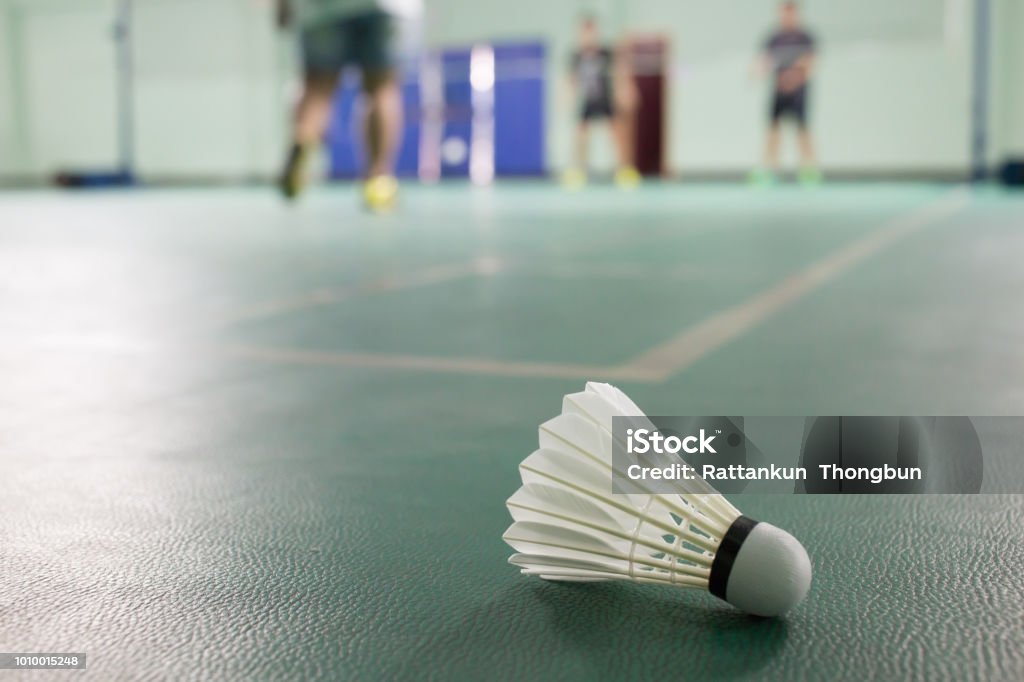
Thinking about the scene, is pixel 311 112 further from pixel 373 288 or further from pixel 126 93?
pixel 126 93

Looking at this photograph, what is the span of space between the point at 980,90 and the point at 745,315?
1106 centimetres

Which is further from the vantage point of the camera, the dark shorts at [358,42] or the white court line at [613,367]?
the dark shorts at [358,42]

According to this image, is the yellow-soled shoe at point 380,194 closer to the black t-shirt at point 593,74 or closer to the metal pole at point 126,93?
the black t-shirt at point 593,74

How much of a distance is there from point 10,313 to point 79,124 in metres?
16.4

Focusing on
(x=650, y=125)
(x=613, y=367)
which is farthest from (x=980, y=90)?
(x=613, y=367)

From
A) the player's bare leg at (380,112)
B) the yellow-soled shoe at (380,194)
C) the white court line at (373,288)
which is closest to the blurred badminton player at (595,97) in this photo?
the yellow-soled shoe at (380,194)

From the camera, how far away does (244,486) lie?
3.62ft

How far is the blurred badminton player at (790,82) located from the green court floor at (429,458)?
920 cm

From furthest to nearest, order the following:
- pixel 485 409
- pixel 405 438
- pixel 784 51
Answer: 1. pixel 784 51
2. pixel 485 409
3. pixel 405 438

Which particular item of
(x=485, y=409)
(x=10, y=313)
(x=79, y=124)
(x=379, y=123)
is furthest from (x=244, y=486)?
(x=79, y=124)

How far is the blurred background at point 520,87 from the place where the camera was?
13.2m

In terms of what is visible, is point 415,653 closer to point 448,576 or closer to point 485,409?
point 448,576

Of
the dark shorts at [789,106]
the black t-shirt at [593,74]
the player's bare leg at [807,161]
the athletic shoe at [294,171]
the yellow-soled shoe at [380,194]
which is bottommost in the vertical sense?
the yellow-soled shoe at [380,194]

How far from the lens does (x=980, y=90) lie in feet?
39.6
